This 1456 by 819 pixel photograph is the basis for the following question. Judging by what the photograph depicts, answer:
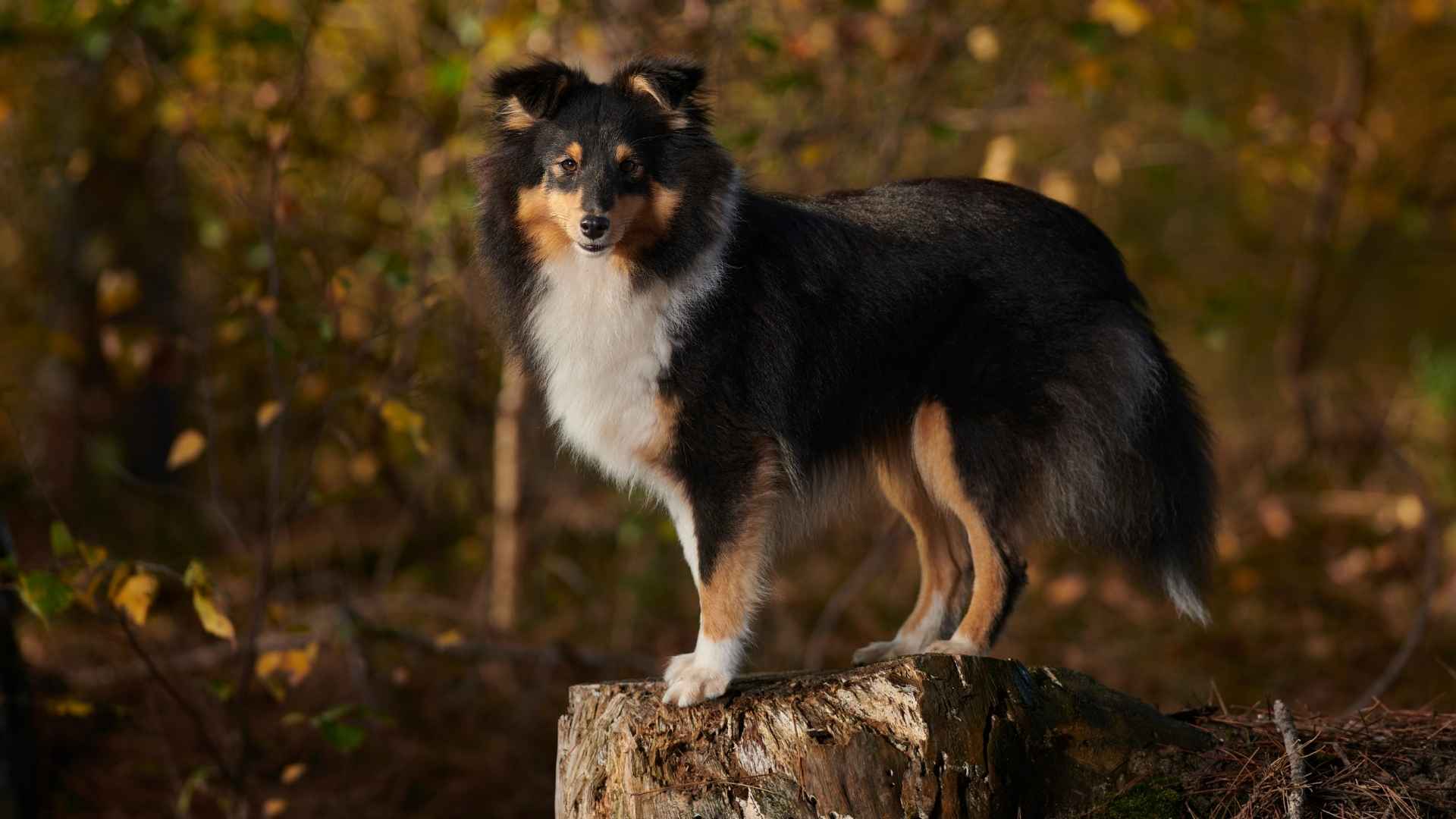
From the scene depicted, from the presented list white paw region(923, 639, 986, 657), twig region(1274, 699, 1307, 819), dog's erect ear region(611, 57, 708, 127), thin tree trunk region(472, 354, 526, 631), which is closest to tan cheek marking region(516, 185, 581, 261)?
dog's erect ear region(611, 57, 708, 127)

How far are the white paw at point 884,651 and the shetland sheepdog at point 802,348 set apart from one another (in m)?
0.10

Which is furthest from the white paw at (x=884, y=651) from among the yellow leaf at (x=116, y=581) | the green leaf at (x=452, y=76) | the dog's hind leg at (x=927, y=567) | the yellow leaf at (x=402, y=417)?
the green leaf at (x=452, y=76)

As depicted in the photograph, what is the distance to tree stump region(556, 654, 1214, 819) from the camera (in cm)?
313

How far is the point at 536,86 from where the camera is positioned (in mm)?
3674

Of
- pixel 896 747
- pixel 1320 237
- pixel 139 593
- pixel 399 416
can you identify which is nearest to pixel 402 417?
pixel 399 416

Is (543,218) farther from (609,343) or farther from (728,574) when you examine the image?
(728,574)

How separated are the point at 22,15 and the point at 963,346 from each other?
7.40 metres

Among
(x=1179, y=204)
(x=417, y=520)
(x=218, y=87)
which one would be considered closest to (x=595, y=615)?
(x=417, y=520)

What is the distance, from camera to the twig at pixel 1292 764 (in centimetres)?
308

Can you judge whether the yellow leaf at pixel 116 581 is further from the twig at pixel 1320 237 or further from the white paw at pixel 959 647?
the twig at pixel 1320 237

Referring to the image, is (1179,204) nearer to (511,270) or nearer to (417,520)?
(417,520)

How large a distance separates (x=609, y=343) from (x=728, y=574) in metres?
0.70

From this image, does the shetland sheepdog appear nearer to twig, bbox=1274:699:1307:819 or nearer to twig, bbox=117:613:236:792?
twig, bbox=1274:699:1307:819

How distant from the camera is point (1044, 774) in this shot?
322 centimetres
